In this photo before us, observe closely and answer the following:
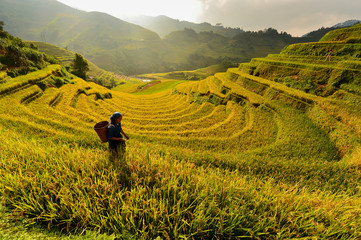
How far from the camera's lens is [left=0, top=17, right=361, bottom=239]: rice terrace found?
2676 millimetres

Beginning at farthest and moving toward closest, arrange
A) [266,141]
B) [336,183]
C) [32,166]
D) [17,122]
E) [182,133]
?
[182,133] → [266,141] → [17,122] → [336,183] → [32,166]

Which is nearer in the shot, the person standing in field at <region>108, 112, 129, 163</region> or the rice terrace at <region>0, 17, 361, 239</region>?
the rice terrace at <region>0, 17, 361, 239</region>

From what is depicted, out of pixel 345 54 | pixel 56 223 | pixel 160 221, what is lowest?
pixel 56 223

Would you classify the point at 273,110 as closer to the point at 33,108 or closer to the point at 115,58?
the point at 33,108

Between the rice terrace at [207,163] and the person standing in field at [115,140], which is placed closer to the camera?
the rice terrace at [207,163]

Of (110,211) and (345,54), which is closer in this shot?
(110,211)

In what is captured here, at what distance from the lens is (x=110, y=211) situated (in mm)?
2668

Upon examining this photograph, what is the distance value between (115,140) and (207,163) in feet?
12.4

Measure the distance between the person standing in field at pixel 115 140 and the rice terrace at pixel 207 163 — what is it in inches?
12.3

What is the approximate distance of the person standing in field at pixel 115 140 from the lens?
418cm

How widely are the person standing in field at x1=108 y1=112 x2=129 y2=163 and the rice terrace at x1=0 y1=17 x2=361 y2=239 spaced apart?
1.03 feet

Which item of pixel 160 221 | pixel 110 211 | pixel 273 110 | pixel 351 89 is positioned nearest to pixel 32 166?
pixel 110 211

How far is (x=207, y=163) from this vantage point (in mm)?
5695

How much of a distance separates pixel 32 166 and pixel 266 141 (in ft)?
35.9
